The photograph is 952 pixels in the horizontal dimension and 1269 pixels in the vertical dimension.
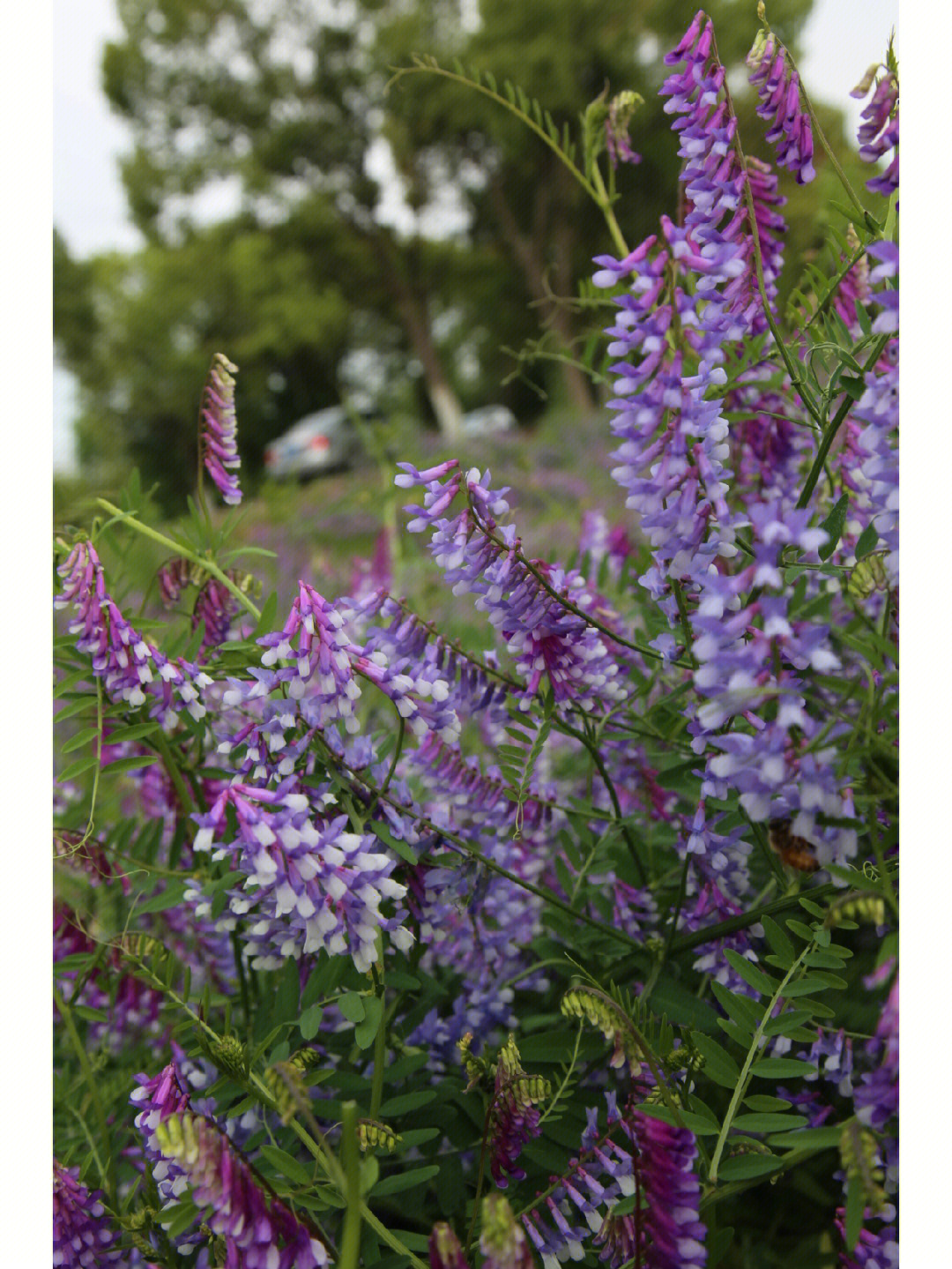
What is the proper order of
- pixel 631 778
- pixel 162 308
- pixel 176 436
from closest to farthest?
pixel 631 778 → pixel 176 436 → pixel 162 308

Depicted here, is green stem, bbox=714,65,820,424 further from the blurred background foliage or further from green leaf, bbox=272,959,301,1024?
the blurred background foliage

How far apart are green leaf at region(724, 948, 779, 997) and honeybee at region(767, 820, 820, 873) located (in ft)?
0.36

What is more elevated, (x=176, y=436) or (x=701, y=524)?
(x=176, y=436)

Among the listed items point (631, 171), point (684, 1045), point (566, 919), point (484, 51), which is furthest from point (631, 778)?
point (484, 51)

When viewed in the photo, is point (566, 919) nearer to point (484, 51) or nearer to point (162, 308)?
point (484, 51)

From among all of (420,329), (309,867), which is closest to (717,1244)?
(309,867)

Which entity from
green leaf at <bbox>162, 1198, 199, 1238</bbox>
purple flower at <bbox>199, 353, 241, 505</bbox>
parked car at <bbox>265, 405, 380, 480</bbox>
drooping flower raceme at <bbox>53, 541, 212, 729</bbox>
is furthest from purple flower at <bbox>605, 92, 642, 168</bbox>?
parked car at <bbox>265, 405, 380, 480</bbox>

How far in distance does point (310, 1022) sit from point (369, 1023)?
32 millimetres

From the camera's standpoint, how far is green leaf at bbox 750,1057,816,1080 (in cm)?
47

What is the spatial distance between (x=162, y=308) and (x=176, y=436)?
4.85 feet

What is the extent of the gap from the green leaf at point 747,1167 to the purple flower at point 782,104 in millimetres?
467

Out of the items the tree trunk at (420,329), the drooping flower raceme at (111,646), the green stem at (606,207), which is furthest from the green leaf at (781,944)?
the tree trunk at (420,329)

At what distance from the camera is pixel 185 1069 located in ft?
1.98

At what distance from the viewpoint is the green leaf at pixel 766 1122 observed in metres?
0.46
